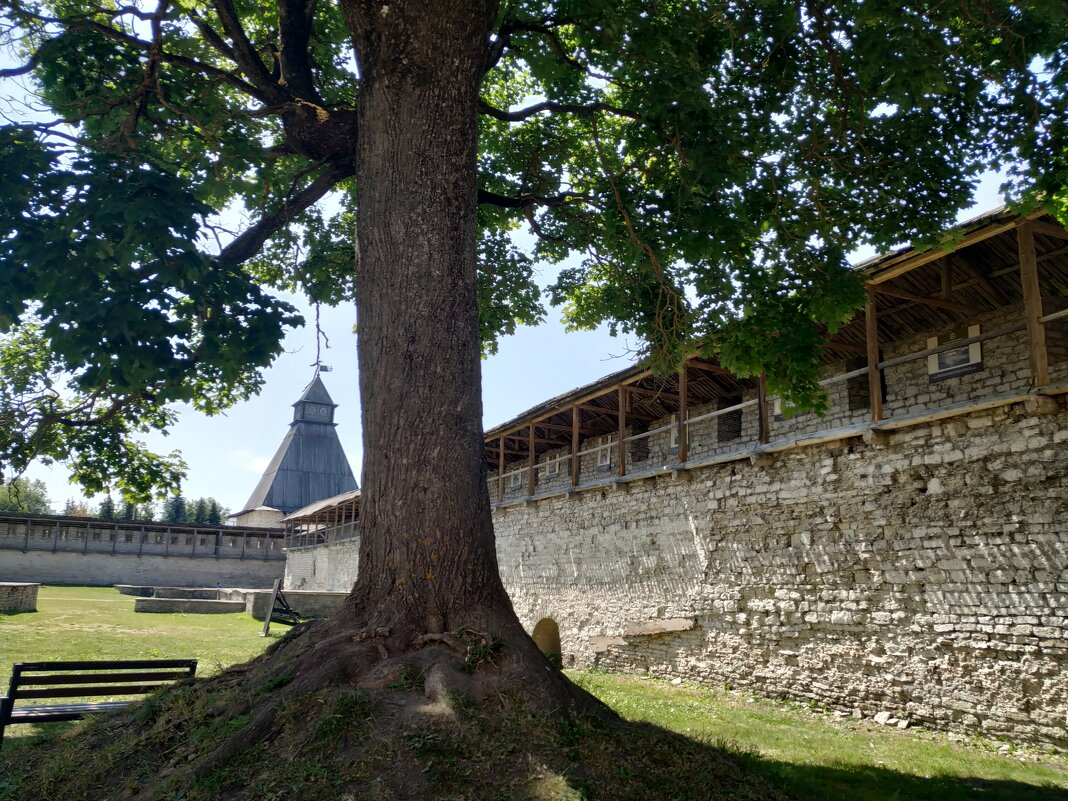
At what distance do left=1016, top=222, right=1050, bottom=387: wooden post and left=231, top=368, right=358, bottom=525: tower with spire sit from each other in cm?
4925

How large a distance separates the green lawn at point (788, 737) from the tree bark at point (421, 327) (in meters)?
2.29

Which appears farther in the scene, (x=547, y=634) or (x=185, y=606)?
(x=185, y=606)

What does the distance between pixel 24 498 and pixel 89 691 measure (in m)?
9.65

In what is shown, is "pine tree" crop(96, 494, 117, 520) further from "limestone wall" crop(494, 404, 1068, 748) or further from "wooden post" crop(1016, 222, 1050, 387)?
"wooden post" crop(1016, 222, 1050, 387)

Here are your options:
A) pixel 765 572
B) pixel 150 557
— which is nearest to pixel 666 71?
pixel 765 572

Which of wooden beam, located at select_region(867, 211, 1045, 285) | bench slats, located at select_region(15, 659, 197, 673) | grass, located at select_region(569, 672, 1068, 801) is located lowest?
grass, located at select_region(569, 672, 1068, 801)

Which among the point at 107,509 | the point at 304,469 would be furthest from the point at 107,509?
the point at 304,469

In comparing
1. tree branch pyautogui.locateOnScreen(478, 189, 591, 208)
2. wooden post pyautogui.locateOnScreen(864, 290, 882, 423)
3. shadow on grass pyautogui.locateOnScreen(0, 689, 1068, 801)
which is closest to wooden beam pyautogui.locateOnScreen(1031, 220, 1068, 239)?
wooden post pyautogui.locateOnScreen(864, 290, 882, 423)

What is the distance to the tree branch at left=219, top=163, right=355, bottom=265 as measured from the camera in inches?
256

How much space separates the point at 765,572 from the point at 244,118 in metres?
8.69

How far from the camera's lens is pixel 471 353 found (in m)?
4.92

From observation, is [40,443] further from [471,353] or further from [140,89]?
[471,353]

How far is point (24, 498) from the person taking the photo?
545 inches

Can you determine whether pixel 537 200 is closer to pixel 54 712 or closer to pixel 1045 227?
pixel 1045 227
